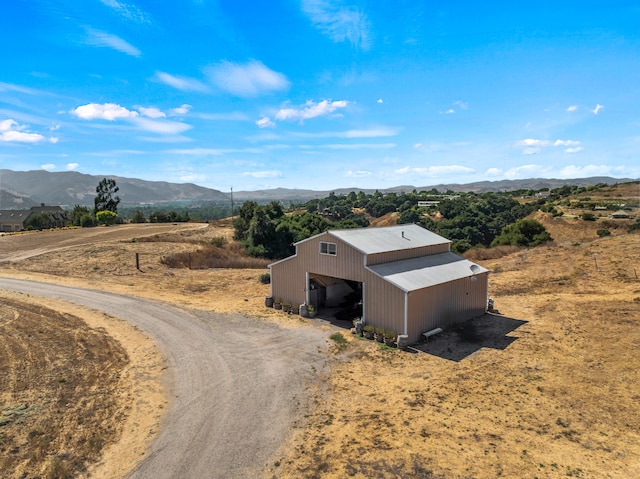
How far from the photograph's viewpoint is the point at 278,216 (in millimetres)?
68750

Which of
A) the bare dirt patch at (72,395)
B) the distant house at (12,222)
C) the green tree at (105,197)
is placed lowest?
the bare dirt patch at (72,395)

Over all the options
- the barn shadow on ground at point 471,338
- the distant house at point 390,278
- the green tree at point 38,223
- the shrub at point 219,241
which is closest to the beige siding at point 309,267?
the distant house at point 390,278

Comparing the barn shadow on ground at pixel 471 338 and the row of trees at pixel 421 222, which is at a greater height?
the row of trees at pixel 421 222

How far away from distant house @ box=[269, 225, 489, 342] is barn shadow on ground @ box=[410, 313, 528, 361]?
0.67 m

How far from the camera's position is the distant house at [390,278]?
20703 millimetres

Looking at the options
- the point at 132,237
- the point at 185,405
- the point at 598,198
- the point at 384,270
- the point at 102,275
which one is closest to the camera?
the point at 185,405

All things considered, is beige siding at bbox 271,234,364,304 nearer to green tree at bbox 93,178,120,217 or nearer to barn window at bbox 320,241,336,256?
barn window at bbox 320,241,336,256

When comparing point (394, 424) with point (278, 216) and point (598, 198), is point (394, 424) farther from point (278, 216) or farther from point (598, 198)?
point (598, 198)

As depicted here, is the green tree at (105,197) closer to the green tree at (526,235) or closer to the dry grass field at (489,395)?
the dry grass field at (489,395)

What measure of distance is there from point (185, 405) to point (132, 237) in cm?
5051

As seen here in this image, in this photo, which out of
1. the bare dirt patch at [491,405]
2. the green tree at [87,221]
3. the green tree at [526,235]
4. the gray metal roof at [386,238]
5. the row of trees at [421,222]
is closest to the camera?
the bare dirt patch at [491,405]

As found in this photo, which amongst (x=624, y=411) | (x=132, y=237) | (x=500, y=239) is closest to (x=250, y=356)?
(x=624, y=411)

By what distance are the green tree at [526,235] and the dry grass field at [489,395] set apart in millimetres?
22242

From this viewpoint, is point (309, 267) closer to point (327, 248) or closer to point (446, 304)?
point (327, 248)
